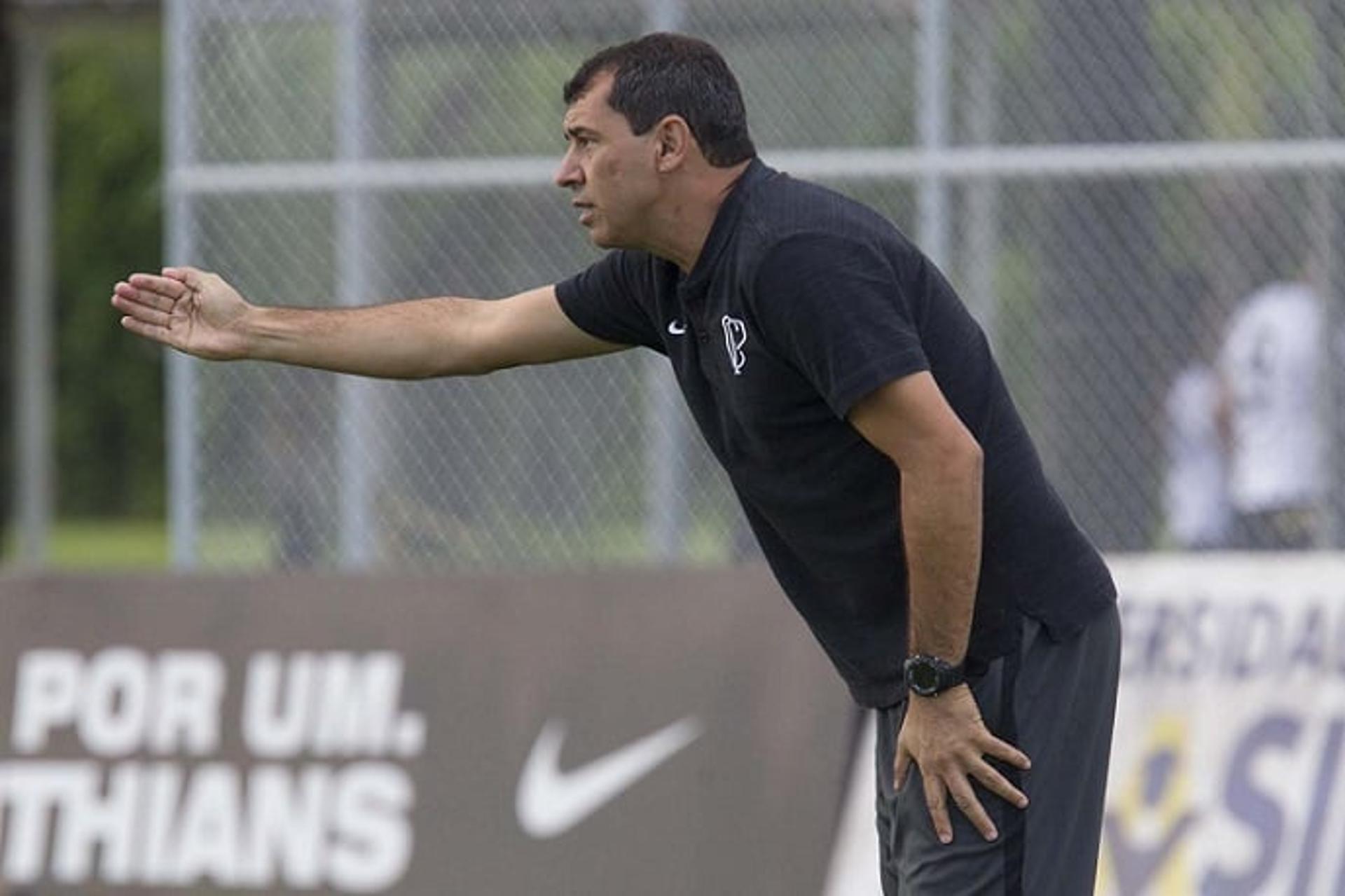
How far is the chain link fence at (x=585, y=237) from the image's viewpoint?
829cm

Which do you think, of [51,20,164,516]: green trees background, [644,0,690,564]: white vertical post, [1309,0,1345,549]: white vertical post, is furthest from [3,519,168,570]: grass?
[1309,0,1345,549]: white vertical post

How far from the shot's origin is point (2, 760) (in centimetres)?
777

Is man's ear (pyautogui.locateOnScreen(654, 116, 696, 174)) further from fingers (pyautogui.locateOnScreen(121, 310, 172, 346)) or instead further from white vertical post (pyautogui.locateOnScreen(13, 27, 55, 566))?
white vertical post (pyautogui.locateOnScreen(13, 27, 55, 566))

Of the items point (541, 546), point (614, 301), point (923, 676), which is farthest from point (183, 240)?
point (923, 676)

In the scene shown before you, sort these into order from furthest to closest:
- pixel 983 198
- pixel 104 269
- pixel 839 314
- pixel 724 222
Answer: pixel 104 269 → pixel 983 198 → pixel 724 222 → pixel 839 314

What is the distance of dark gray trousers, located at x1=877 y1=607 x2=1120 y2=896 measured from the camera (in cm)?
462

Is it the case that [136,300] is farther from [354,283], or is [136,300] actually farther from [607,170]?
[354,283]

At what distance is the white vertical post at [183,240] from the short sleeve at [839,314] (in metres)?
4.55

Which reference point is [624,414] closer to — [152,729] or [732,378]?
[152,729]

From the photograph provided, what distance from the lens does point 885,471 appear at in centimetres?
453

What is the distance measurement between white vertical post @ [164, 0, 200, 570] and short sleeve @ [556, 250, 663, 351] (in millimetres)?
3713

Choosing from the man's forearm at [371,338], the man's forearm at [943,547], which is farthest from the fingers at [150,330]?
the man's forearm at [943,547]

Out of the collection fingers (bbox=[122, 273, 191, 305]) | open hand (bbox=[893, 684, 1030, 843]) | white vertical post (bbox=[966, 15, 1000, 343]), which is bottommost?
open hand (bbox=[893, 684, 1030, 843])

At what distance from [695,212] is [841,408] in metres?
0.47
